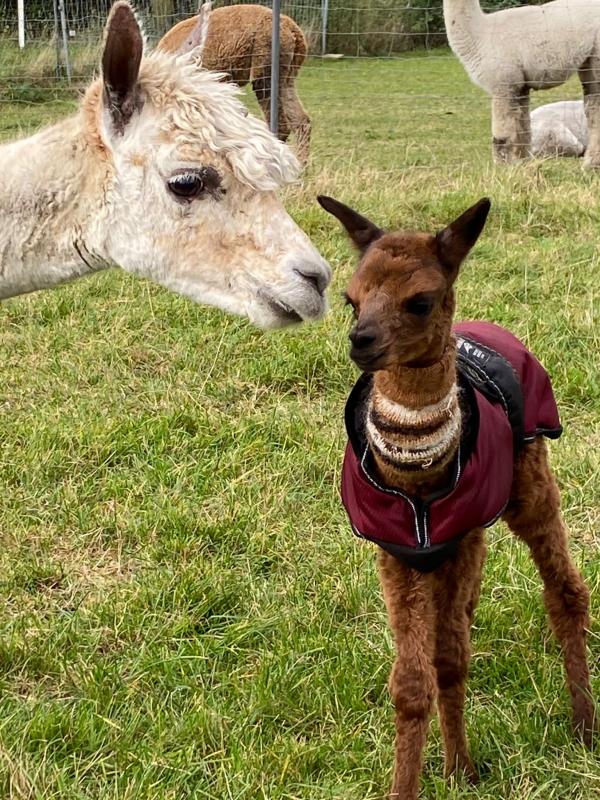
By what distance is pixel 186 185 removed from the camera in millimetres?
2459

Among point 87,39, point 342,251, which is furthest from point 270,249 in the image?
point 87,39

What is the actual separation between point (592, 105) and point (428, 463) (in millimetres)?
8197

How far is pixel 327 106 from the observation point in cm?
1433

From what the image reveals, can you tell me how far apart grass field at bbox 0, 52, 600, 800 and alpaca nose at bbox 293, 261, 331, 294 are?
39.0 inches

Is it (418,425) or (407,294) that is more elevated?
(407,294)

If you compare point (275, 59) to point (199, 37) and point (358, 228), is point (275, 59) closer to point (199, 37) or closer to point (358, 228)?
point (199, 37)

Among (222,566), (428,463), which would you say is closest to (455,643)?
(428,463)

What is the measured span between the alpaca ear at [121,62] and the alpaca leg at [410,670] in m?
1.28

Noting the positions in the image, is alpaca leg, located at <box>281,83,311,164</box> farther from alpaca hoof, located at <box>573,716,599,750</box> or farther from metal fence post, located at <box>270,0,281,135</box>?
alpaca hoof, located at <box>573,716,599,750</box>

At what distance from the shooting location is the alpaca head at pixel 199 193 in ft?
7.97

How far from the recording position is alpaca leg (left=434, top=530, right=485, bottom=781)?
2281mm

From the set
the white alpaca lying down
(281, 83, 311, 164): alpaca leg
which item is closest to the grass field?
(281, 83, 311, 164): alpaca leg

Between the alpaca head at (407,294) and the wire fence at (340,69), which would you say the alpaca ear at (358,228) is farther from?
the wire fence at (340,69)

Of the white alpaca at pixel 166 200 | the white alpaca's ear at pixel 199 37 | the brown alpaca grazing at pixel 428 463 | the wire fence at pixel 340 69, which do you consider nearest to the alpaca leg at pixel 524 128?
the wire fence at pixel 340 69
